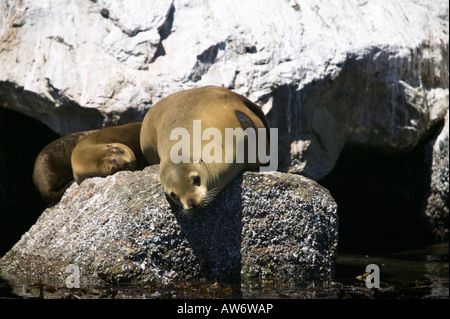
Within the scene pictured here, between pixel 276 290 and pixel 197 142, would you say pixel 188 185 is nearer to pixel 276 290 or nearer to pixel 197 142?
pixel 197 142

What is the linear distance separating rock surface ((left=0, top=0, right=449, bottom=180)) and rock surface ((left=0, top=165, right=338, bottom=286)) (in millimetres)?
2318

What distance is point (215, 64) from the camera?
8.29 m

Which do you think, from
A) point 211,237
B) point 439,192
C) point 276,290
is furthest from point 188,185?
point 439,192

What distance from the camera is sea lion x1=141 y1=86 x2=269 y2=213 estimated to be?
18.0 feet

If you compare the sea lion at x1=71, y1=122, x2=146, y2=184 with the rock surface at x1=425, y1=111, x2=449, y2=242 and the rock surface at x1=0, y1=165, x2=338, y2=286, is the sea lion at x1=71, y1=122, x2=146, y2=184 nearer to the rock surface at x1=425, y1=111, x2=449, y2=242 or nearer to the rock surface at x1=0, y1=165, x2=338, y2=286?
the rock surface at x1=0, y1=165, x2=338, y2=286

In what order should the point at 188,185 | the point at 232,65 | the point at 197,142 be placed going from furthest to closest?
the point at 232,65, the point at 197,142, the point at 188,185

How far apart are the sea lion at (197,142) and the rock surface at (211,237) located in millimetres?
222

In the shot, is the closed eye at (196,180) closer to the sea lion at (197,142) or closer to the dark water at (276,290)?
the sea lion at (197,142)

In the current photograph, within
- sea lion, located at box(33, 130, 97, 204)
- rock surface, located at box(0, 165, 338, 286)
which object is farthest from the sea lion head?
sea lion, located at box(33, 130, 97, 204)

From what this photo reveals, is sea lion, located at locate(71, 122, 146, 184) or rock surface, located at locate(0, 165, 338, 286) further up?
sea lion, located at locate(71, 122, 146, 184)

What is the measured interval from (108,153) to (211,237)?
210cm

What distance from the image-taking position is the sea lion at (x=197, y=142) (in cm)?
549

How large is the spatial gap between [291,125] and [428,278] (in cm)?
302

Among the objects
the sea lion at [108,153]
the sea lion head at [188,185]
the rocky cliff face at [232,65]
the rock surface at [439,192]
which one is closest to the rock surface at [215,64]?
the rocky cliff face at [232,65]
